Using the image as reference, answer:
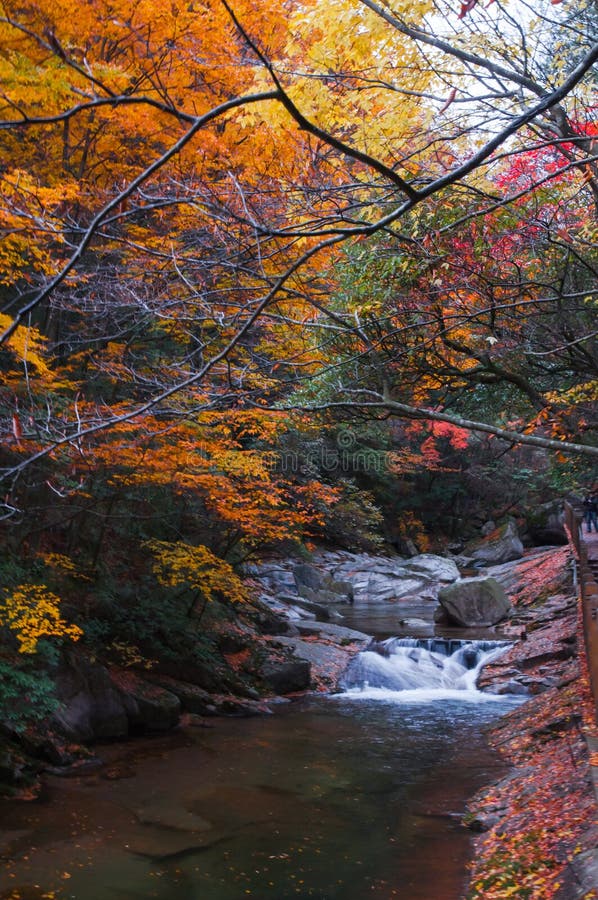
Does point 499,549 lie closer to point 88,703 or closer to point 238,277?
point 88,703

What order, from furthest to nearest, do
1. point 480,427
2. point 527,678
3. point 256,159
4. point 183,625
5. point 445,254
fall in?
point 527,678 < point 183,625 < point 256,159 < point 445,254 < point 480,427

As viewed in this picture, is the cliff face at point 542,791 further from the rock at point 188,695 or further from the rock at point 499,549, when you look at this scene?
the rock at point 499,549

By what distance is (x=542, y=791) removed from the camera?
7.62 m

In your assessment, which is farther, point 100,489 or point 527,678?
point 527,678

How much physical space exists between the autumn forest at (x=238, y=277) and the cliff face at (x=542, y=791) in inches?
127

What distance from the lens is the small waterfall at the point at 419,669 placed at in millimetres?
14195

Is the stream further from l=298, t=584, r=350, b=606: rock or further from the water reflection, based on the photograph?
l=298, t=584, r=350, b=606: rock

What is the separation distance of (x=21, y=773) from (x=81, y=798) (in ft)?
2.54

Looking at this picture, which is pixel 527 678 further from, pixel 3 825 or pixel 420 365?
pixel 3 825

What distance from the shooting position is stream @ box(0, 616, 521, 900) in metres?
6.40

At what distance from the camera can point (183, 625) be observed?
12.8 m

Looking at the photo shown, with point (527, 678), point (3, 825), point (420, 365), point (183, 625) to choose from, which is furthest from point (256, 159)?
point (527, 678)

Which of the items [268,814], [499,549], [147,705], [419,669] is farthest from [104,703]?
[499,549]

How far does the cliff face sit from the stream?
13.3 inches
